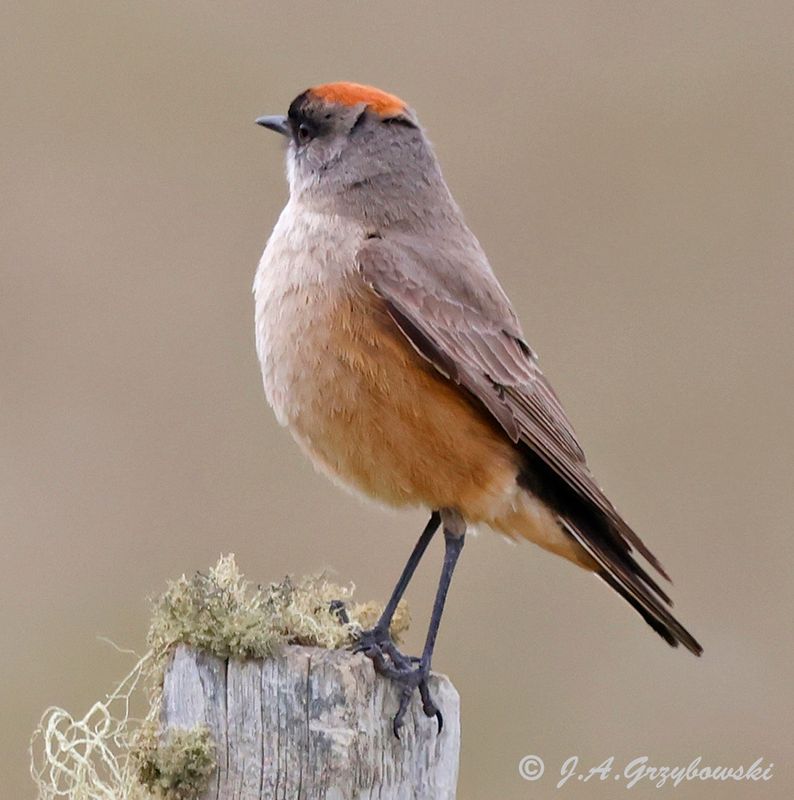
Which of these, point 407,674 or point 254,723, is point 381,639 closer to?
point 407,674

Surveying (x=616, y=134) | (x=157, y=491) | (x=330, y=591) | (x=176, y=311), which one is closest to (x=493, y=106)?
(x=616, y=134)

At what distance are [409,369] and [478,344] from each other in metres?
0.44

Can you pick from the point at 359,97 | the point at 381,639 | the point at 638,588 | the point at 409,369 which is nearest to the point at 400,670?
the point at 381,639

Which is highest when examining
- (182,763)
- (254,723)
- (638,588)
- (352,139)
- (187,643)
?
(352,139)

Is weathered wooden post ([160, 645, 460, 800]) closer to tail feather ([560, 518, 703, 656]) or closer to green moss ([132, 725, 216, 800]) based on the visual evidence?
green moss ([132, 725, 216, 800])

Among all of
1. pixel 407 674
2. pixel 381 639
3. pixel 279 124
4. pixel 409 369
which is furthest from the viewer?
pixel 279 124

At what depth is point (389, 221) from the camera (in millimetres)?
6891

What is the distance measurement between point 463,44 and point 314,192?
25.2ft

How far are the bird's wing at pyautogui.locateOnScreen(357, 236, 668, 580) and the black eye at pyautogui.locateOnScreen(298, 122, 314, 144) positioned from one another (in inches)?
31.3

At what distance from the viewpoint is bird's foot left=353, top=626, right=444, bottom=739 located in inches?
205

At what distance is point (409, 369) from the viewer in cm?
631

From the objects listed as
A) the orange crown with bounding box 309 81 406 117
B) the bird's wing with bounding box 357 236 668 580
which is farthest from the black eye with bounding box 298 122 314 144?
the bird's wing with bounding box 357 236 668 580

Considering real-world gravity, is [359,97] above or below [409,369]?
above

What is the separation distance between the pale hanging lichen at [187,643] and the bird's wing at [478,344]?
1.26m
